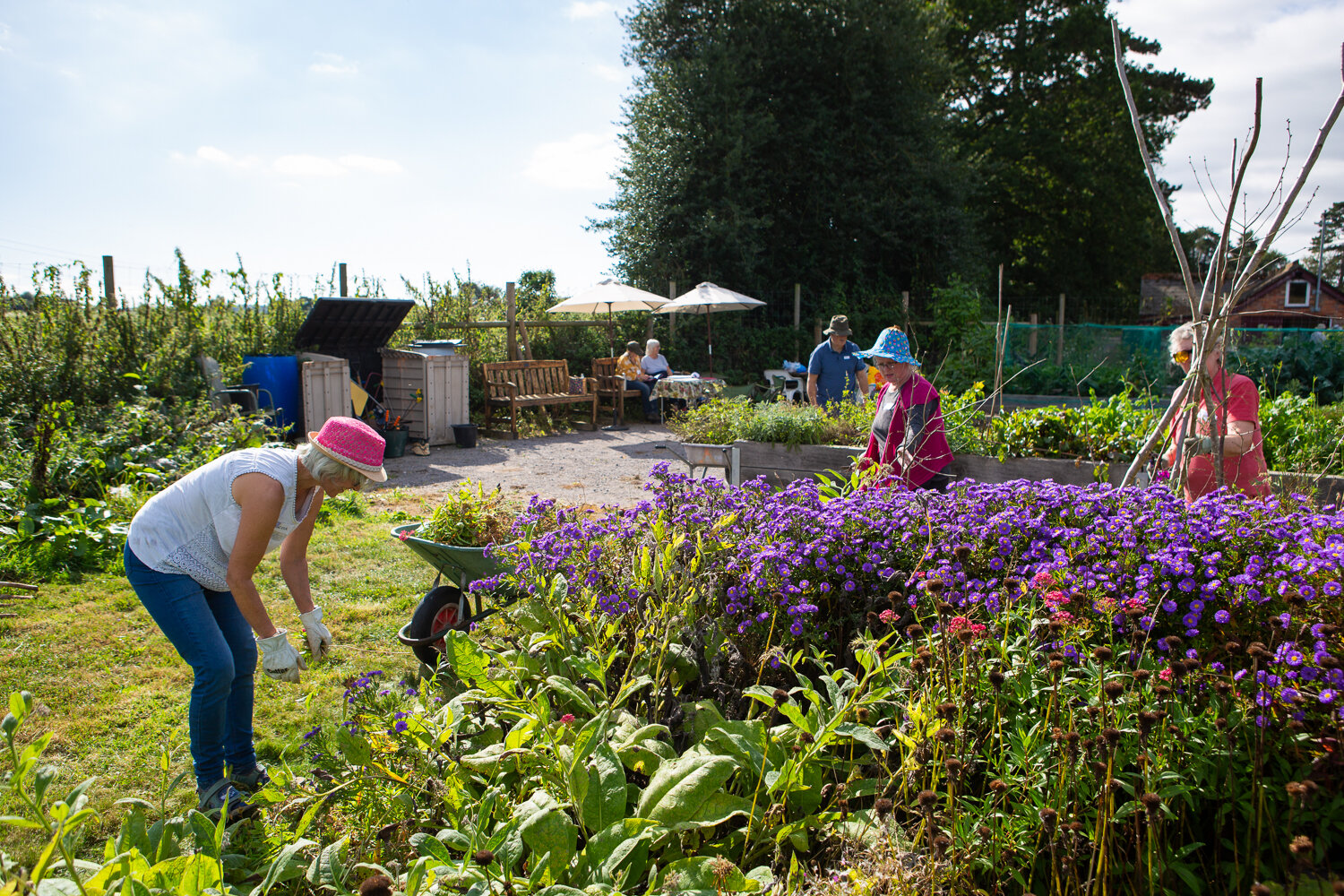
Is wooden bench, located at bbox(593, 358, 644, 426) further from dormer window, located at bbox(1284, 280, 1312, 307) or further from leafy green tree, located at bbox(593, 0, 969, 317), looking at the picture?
dormer window, located at bbox(1284, 280, 1312, 307)

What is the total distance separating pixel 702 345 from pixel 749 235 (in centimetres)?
317

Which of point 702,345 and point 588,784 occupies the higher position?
point 702,345

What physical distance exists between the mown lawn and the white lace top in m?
0.60

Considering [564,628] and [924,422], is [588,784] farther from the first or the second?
[924,422]

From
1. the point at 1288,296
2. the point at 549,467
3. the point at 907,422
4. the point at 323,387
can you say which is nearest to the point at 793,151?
the point at 549,467

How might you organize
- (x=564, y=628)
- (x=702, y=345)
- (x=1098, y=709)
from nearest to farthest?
(x=1098, y=709) < (x=564, y=628) < (x=702, y=345)

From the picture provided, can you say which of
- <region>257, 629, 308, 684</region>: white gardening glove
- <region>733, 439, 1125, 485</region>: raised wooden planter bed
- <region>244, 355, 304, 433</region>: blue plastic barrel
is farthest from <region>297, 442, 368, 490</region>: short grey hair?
<region>244, 355, 304, 433</region>: blue plastic barrel

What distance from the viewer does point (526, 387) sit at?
12555 mm

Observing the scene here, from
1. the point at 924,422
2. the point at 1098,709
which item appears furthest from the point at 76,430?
the point at 1098,709

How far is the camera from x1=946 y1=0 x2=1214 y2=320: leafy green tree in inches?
949

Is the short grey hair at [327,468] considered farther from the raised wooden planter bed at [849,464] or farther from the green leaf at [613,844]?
the raised wooden planter bed at [849,464]

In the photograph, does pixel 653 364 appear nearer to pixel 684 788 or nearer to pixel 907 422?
pixel 907 422

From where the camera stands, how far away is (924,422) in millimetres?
4027

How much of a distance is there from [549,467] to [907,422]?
6.00 m
